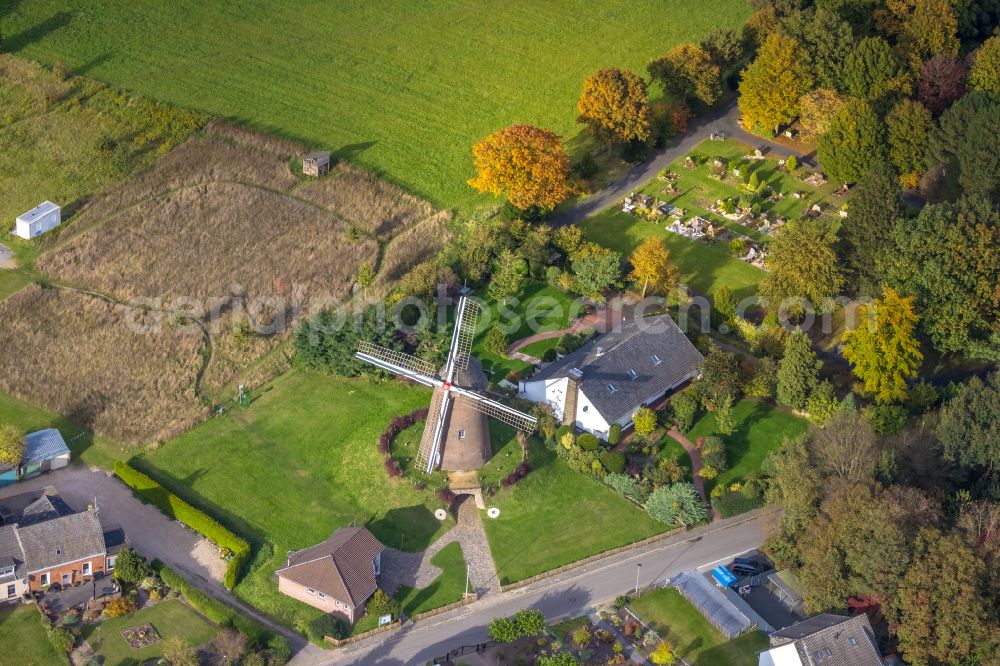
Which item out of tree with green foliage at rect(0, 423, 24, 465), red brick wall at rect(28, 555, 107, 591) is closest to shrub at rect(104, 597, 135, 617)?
red brick wall at rect(28, 555, 107, 591)

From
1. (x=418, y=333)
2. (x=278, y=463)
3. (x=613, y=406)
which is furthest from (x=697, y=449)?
(x=278, y=463)

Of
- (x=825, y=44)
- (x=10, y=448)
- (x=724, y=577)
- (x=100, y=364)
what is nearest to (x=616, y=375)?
(x=724, y=577)

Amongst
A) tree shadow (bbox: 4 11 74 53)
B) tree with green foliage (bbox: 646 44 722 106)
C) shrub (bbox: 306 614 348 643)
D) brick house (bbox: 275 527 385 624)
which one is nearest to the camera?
shrub (bbox: 306 614 348 643)

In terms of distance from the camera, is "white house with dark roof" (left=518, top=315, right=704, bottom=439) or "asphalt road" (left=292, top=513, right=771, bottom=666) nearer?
"asphalt road" (left=292, top=513, right=771, bottom=666)

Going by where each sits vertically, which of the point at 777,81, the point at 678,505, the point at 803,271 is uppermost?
the point at 777,81

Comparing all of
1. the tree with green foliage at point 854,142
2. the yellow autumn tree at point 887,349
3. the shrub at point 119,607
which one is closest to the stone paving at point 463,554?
the shrub at point 119,607

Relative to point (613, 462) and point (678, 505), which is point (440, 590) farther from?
point (678, 505)

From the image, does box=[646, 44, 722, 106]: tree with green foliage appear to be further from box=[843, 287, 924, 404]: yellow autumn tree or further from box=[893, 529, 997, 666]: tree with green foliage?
box=[893, 529, 997, 666]: tree with green foliage
